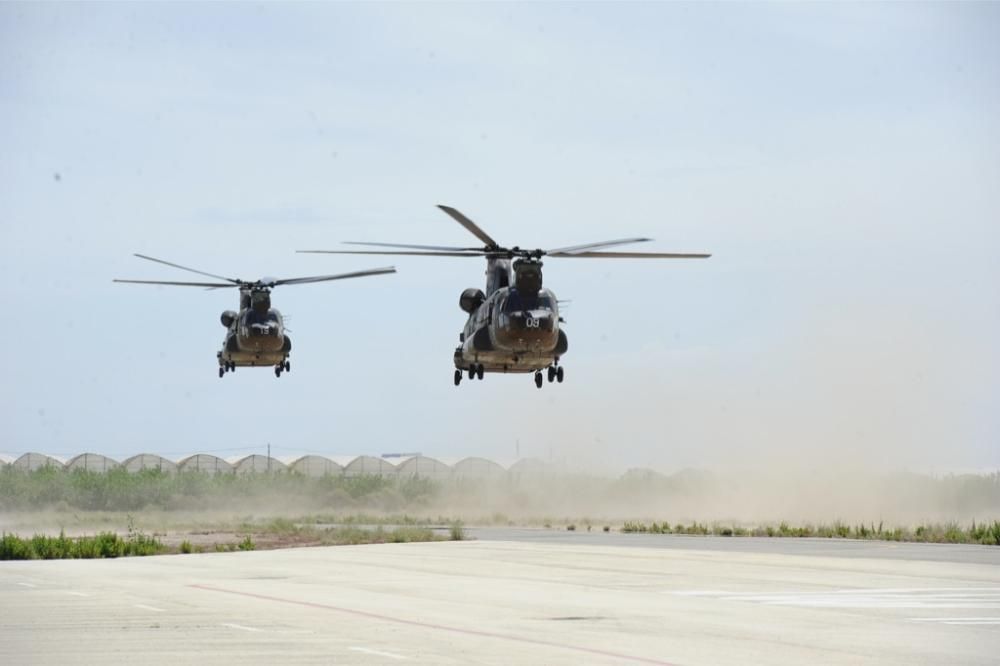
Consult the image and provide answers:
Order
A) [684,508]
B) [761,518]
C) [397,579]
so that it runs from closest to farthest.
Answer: [397,579], [761,518], [684,508]

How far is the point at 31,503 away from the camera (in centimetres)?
9281

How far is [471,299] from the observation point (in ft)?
153

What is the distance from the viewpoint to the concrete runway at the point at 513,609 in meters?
17.9

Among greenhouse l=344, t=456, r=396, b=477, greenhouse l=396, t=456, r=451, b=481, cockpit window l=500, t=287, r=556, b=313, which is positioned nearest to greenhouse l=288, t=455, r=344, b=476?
greenhouse l=344, t=456, r=396, b=477

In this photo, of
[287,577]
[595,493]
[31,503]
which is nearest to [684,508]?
[595,493]

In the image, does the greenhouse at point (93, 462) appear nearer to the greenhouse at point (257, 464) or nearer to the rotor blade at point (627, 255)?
the greenhouse at point (257, 464)

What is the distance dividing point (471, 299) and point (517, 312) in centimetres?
603

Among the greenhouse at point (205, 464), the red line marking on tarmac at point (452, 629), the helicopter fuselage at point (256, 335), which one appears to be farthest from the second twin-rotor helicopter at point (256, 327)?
the greenhouse at point (205, 464)

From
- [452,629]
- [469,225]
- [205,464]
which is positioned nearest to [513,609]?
[452,629]

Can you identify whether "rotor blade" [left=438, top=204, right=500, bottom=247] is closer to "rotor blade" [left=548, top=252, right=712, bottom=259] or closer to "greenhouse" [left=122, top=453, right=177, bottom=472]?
"rotor blade" [left=548, top=252, right=712, bottom=259]

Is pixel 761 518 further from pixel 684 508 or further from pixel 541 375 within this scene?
pixel 541 375

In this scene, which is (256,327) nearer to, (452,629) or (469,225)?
(469,225)

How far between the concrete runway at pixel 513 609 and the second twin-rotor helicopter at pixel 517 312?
6280 millimetres

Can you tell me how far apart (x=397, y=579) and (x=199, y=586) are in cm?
473
